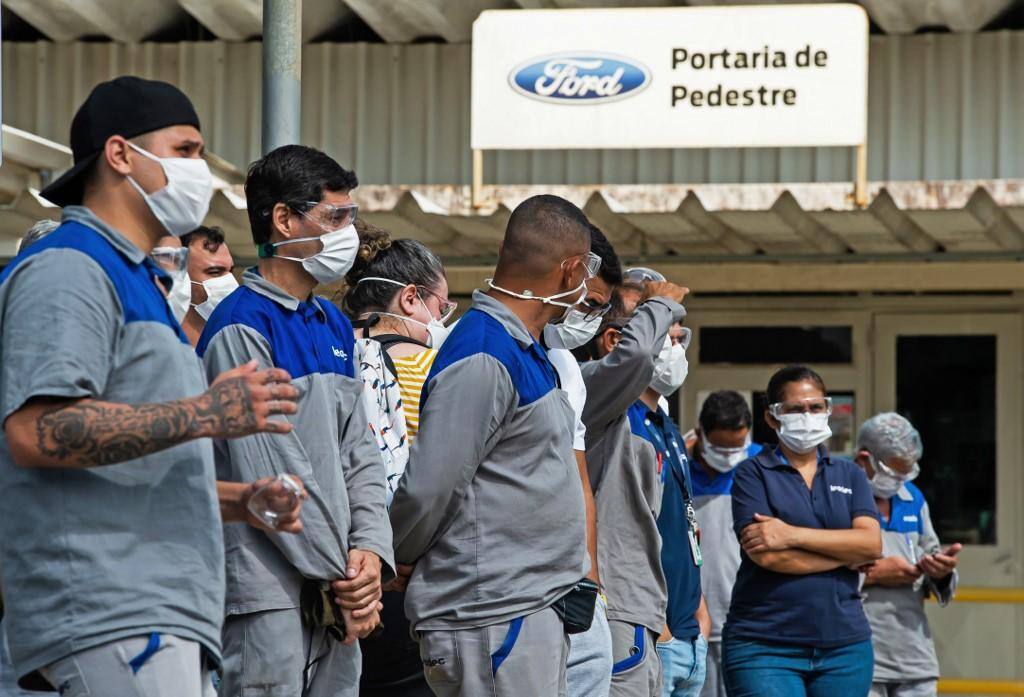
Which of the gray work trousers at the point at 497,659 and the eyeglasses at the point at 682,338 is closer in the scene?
the gray work trousers at the point at 497,659

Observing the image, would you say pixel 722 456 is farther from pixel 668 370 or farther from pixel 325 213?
pixel 325 213

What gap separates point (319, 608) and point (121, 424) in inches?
43.4

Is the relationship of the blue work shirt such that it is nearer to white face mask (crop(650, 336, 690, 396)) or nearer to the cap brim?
white face mask (crop(650, 336, 690, 396))

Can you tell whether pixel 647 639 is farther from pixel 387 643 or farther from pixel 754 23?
pixel 754 23

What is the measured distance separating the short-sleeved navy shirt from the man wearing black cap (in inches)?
149

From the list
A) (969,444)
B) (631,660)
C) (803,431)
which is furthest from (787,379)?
(969,444)

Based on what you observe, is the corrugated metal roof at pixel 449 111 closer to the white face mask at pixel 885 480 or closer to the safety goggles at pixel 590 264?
the white face mask at pixel 885 480

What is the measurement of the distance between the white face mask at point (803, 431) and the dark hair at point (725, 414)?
1.55 meters

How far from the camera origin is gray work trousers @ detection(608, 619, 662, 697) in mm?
5555

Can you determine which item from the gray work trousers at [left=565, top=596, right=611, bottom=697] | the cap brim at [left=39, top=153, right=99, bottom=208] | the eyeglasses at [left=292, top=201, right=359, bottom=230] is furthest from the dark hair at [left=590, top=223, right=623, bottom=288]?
the cap brim at [left=39, top=153, right=99, bottom=208]

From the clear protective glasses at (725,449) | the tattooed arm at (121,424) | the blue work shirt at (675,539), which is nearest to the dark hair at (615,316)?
the blue work shirt at (675,539)

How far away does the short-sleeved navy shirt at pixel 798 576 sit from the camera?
6656 mm

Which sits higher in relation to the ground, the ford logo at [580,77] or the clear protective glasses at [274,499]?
the ford logo at [580,77]

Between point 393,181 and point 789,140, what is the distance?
3.15 meters
